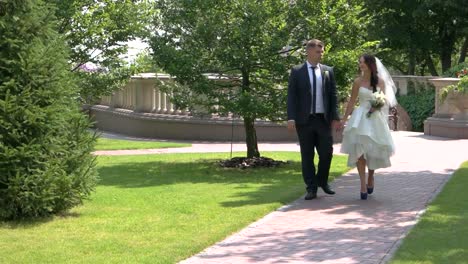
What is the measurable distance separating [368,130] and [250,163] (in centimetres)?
425

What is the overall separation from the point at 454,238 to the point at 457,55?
36003 millimetres

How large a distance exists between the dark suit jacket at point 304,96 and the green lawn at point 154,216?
43.8 inches

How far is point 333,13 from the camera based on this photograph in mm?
13148

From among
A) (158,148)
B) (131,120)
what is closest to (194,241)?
(158,148)

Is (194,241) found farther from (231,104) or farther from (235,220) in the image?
(231,104)

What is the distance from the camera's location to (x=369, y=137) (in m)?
9.88

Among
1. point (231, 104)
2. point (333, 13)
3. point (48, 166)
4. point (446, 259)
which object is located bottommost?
point (446, 259)

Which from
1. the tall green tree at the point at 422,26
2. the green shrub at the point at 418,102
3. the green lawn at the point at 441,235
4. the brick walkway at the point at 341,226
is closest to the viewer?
the green lawn at the point at 441,235

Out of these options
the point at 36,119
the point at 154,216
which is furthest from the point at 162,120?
the point at 36,119

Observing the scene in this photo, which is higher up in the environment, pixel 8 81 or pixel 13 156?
pixel 8 81

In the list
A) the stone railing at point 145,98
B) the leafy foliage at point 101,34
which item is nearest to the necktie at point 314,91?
the leafy foliage at point 101,34

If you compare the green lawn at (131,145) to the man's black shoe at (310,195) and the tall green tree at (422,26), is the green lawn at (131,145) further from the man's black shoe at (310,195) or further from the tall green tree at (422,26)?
the tall green tree at (422,26)

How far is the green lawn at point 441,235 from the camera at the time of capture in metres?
6.66

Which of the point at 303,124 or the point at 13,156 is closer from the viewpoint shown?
the point at 13,156
